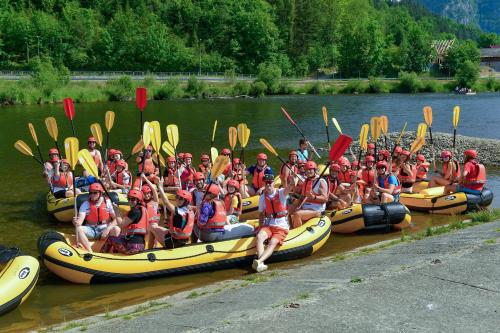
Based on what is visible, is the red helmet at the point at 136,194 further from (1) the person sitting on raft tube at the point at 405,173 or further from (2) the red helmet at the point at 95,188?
(1) the person sitting on raft tube at the point at 405,173

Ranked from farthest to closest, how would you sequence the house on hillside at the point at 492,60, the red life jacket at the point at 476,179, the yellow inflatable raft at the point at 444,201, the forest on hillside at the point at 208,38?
the house on hillside at the point at 492,60
the forest on hillside at the point at 208,38
the red life jacket at the point at 476,179
the yellow inflatable raft at the point at 444,201

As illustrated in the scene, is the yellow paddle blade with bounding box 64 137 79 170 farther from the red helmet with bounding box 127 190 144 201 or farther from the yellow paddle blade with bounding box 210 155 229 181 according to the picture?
the yellow paddle blade with bounding box 210 155 229 181

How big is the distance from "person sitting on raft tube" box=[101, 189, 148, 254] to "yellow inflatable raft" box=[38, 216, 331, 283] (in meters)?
0.16

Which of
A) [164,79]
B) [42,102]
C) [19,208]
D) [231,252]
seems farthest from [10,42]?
[231,252]

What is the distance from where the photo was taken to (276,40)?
3098 inches

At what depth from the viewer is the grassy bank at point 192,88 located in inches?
1645

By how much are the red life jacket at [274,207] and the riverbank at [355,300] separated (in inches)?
47.8

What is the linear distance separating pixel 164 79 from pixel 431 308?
52.9 m

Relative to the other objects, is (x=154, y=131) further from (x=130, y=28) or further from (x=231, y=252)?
(x=130, y=28)

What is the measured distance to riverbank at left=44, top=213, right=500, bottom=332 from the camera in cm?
467

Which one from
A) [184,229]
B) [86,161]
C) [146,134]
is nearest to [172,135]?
[146,134]

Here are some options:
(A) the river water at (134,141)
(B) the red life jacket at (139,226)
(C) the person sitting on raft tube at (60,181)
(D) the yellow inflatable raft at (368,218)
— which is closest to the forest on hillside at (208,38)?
(A) the river water at (134,141)

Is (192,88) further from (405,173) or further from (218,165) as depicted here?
(218,165)

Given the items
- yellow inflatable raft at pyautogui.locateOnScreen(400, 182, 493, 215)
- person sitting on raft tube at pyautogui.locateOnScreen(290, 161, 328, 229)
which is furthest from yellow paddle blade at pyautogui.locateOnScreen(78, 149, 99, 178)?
yellow inflatable raft at pyautogui.locateOnScreen(400, 182, 493, 215)
